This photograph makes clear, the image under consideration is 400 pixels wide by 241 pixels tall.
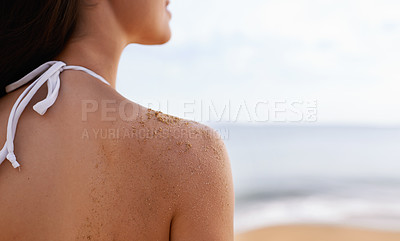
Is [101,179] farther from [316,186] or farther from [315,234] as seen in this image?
[316,186]

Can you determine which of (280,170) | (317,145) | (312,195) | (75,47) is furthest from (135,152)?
(317,145)

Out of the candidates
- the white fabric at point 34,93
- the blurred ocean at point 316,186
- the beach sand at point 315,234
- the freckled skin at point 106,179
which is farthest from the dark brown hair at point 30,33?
the beach sand at point 315,234

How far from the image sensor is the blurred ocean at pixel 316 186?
6.75m

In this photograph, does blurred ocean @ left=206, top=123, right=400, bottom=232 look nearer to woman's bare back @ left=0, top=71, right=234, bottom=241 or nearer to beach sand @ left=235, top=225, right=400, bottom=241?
beach sand @ left=235, top=225, right=400, bottom=241

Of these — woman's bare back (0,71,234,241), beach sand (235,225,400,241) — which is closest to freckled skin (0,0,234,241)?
woman's bare back (0,71,234,241)

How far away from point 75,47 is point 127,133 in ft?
1.04

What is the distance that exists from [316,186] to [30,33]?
30.0 ft

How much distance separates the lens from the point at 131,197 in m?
0.86

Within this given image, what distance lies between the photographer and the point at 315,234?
5926 mm

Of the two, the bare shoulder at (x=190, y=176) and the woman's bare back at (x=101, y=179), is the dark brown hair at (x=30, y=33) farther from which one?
the bare shoulder at (x=190, y=176)

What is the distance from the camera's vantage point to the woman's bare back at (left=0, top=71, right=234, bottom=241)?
33.7 inches

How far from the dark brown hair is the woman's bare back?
0.18 m

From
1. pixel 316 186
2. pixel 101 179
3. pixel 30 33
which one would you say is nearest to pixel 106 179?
pixel 101 179

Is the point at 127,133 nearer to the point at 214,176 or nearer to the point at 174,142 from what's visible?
the point at 174,142
